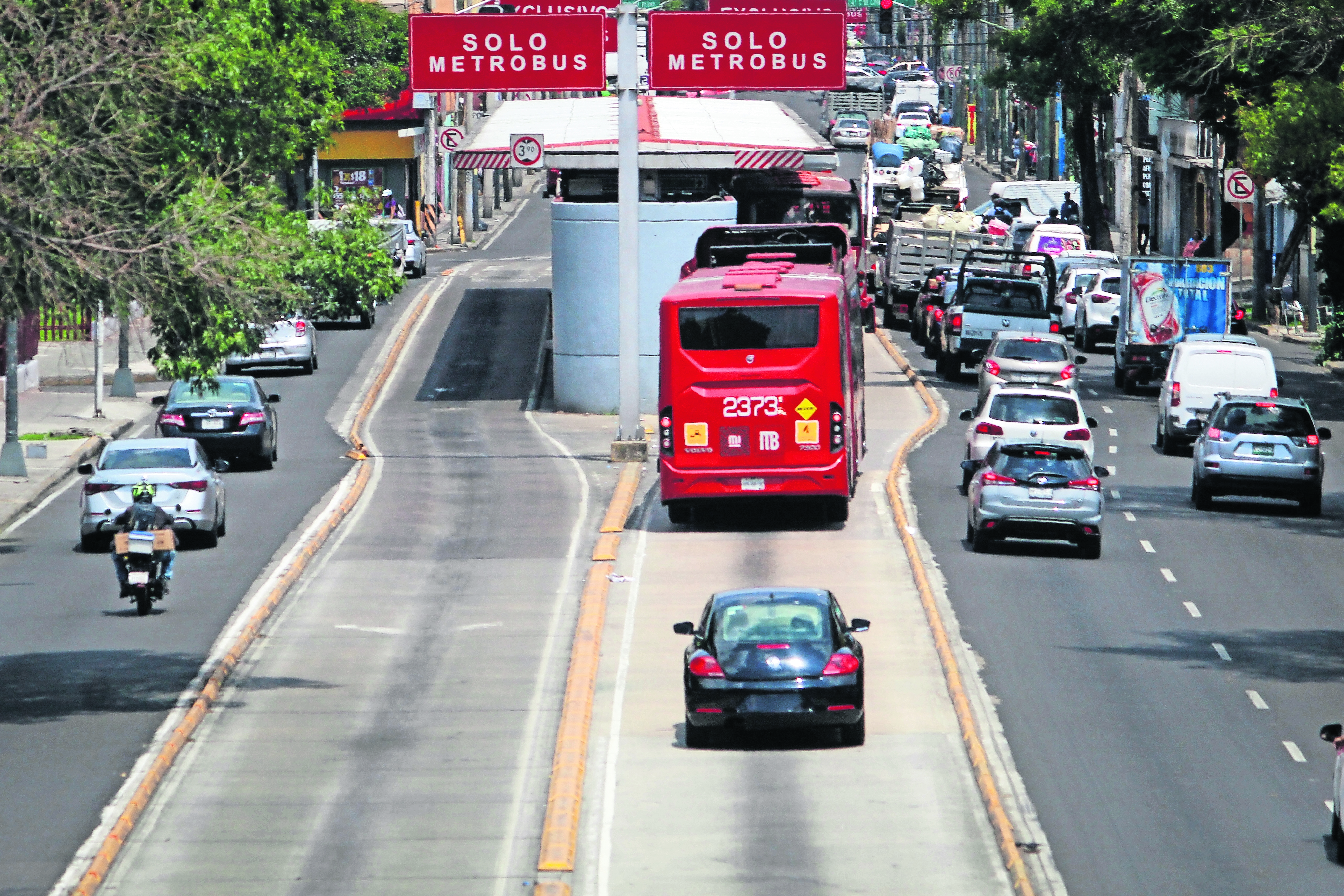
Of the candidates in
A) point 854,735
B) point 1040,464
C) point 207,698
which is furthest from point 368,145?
point 854,735

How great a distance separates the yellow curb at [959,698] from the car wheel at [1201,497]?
15.6ft

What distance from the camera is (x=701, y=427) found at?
3033 cm

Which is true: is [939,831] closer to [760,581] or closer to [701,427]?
[760,581]

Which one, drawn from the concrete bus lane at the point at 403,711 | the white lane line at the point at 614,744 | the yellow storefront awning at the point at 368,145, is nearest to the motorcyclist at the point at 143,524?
the concrete bus lane at the point at 403,711

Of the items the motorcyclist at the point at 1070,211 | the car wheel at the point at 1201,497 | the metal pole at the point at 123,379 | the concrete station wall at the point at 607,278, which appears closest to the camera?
the car wheel at the point at 1201,497

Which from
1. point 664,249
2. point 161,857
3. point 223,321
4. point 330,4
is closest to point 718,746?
point 161,857

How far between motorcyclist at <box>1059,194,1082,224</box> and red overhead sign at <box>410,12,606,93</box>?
1835 inches

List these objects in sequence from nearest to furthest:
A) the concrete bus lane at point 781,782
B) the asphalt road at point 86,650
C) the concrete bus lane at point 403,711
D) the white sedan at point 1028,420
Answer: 1. the concrete bus lane at point 781,782
2. the concrete bus lane at point 403,711
3. the asphalt road at point 86,650
4. the white sedan at point 1028,420

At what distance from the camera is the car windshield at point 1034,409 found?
3484 centimetres

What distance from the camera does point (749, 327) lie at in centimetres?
3023

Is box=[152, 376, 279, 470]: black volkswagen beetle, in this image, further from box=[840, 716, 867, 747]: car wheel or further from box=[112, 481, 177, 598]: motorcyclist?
box=[840, 716, 867, 747]: car wheel

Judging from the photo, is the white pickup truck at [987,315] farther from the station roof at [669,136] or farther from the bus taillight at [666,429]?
the bus taillight at [666,429]

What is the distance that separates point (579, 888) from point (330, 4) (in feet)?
186

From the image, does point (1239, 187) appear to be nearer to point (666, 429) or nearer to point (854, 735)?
point (666, 429)
